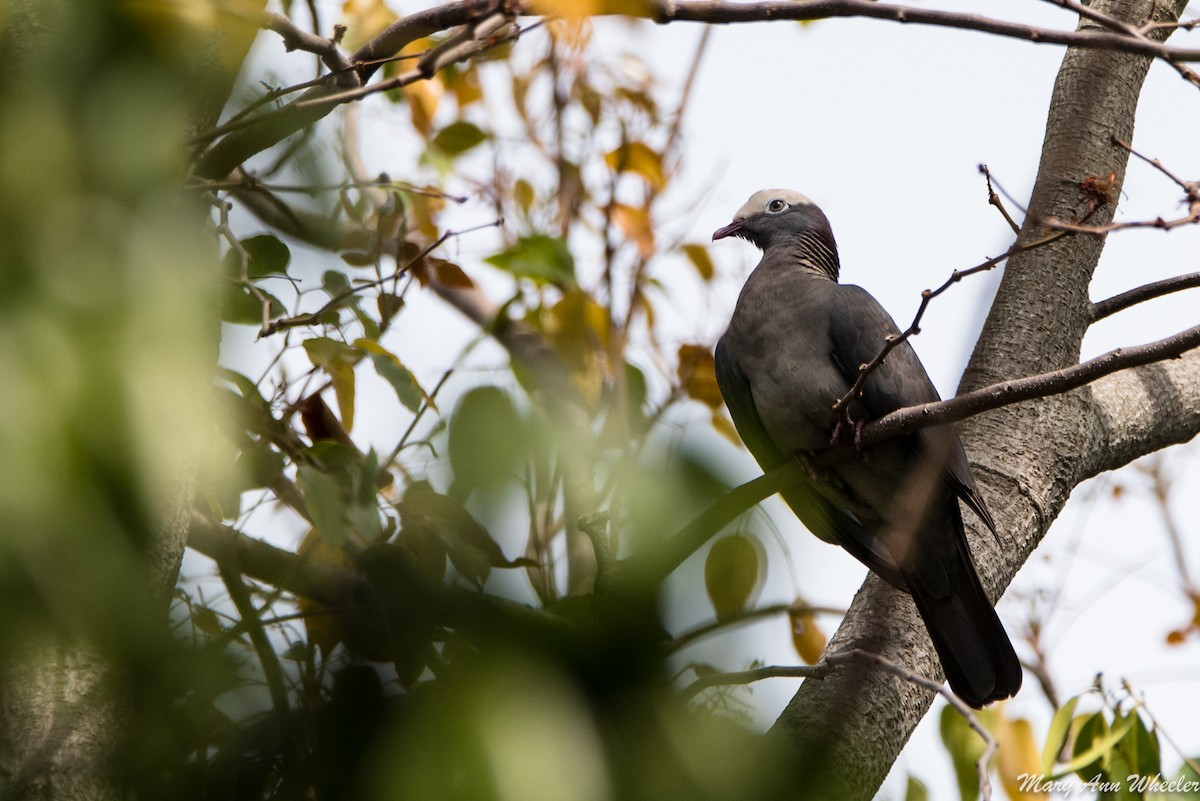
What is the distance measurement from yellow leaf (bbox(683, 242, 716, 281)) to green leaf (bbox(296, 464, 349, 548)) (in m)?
2.35

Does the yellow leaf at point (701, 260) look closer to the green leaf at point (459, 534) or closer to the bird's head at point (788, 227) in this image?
the bird's head at point (788, 227)

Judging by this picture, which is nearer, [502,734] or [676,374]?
[502,734]

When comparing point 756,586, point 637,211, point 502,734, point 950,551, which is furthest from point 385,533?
point 637,211

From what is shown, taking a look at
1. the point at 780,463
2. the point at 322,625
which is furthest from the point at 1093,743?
the point at 322,625

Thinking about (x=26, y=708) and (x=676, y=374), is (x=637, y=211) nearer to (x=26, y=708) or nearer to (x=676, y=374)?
(x=676, y=374)

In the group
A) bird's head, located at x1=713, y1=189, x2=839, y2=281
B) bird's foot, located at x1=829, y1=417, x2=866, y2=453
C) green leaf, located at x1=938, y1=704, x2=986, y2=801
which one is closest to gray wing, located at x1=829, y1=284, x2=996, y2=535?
bird's foot, located at x1=829, y1=417, x2=866, y2=453

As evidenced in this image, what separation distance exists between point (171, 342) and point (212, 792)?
268mm

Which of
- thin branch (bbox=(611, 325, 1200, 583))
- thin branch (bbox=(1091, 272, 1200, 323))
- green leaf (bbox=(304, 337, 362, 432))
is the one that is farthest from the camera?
thin branch (bbox=(1091, 272, 1200, 323))

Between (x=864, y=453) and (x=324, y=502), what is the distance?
1.95 metres

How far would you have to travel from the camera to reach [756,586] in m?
1.08

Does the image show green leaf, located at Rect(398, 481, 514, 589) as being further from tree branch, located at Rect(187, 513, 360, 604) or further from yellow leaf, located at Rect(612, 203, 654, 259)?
yellow leaf, located at Rect(612, 203, 654, 259)

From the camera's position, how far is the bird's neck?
3.72 metres

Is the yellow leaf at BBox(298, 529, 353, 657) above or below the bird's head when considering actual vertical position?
below

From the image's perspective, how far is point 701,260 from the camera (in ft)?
12.8
